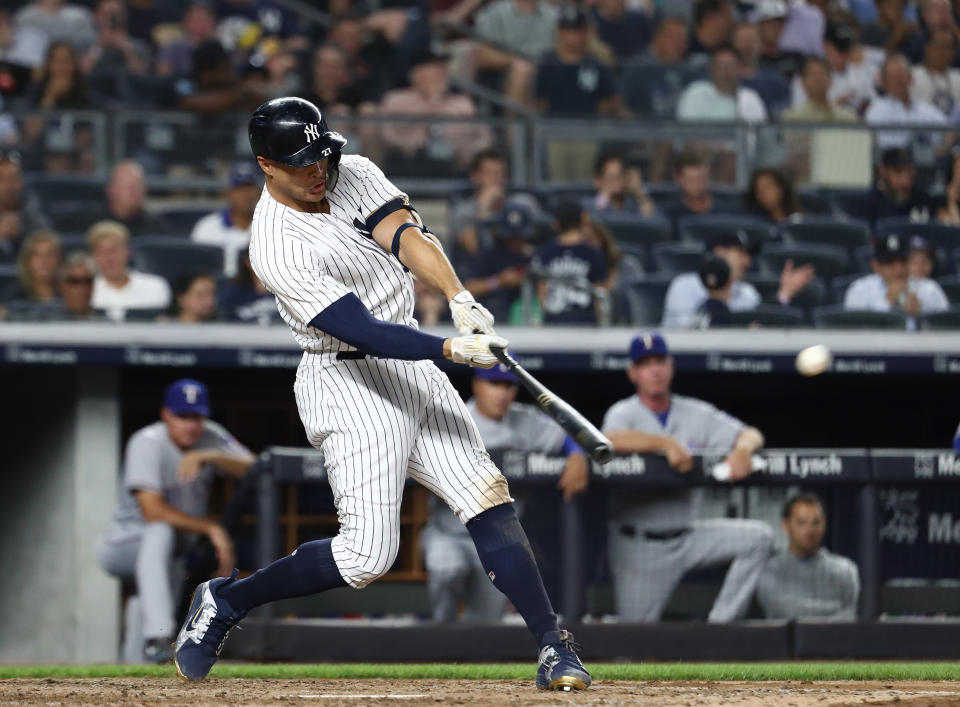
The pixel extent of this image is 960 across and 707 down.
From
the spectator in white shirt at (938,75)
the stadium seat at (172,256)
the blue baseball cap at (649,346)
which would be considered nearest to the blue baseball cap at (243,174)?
the stadium seat at (172,256)

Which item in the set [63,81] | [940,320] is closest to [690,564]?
[940,320]

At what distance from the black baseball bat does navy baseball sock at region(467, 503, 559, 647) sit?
36cm

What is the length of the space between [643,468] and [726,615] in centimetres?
67

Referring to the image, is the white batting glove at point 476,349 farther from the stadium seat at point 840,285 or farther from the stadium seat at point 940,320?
the stadium seat at point 840,285

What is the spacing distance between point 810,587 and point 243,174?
12.3 feet

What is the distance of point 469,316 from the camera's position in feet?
12.1

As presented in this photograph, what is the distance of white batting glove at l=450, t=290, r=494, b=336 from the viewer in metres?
3.69

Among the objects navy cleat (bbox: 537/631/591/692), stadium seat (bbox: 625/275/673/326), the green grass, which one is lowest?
the green grass

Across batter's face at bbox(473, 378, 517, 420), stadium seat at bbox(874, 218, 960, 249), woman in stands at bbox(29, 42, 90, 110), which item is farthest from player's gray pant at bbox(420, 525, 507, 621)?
woman in stands at bbox(29, 42, 90, 110)

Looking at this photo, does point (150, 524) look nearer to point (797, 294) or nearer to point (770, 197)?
point (797, 294)

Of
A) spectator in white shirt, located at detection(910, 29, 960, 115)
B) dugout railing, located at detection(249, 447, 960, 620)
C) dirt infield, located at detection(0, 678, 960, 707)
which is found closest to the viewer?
dirt infield, located at detection(0, 678, 960, 707)

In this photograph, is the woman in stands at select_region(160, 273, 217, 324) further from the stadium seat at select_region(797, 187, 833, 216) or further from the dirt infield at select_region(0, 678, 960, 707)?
the stadium seat at select_region(797, 187, 833, 216)

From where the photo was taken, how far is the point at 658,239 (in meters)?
8.49

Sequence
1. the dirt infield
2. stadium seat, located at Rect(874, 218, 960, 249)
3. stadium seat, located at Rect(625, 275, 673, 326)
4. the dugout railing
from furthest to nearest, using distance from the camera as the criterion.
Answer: stadium seat, located at Rect(874, 218, 960, 249) → stadium seat, located at Rect(625, 275, 673, 326) → the dugout railing → the dirt infield
